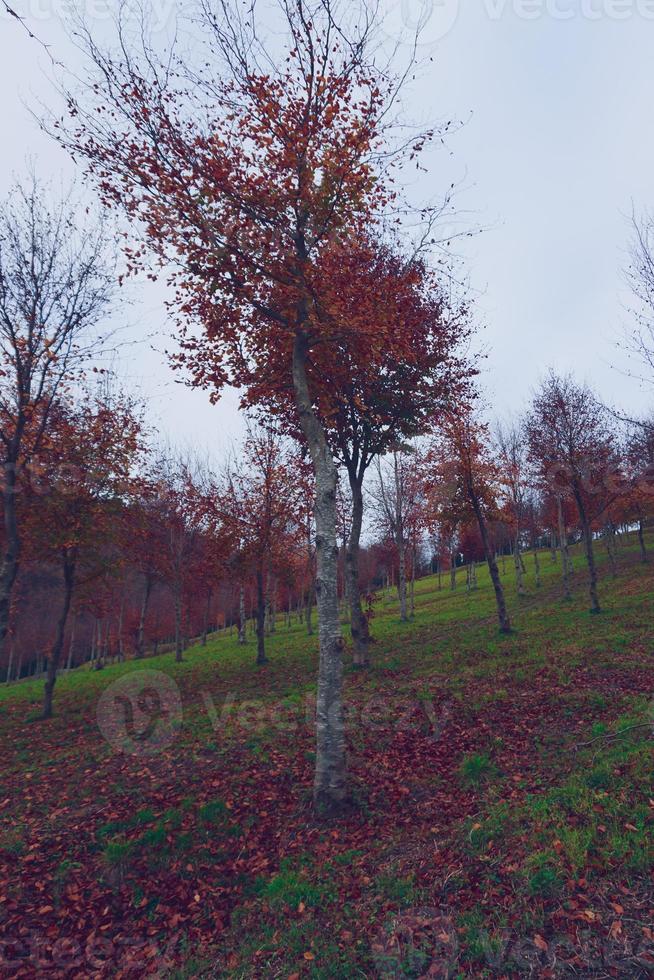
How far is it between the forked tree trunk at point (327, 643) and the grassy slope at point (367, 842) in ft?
1.50

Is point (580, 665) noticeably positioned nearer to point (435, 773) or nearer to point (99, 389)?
point (435, 773)

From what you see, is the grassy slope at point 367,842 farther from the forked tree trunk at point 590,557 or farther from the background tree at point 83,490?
the forked tree trunk at point 590,557

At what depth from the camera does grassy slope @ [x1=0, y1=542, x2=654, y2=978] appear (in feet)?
15.4

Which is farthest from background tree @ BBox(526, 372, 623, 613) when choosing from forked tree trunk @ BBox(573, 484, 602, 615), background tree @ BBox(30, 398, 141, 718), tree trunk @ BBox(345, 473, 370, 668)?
background tree @ BBox(30, 398, 141, 718)

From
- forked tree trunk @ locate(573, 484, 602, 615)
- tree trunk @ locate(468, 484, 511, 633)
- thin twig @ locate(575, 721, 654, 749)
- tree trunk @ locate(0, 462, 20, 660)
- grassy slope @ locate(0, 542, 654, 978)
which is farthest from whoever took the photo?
forked tree trunk @ locate(573, 484, 602, 615)

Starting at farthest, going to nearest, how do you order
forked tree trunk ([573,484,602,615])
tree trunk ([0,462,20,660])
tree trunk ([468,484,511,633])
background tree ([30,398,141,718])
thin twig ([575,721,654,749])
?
1. forked tree trunk ([573,484,602,615])
2. tree trunk ([468,484,511,633])
3. background tree ([30,398,141,718])
4. tree trunk ([0,462,20,660])
5. thin twig ([575,721,654,749])

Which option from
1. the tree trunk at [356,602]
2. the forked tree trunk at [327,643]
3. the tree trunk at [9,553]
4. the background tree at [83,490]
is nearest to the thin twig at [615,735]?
the forked tree trunk at [327,643]

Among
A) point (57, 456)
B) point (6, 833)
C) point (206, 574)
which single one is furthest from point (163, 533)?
point (6, 833)

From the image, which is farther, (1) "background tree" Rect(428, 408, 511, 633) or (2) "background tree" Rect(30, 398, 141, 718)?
(1) "background tree" Rect(428, 408, 511, 633)

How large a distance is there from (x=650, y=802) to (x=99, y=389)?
16526 millimetres

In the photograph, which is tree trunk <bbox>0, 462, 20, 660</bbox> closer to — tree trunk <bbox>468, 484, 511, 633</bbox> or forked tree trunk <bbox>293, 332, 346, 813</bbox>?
forked tree trunk <bbox>293, 332, 346, 813</bbox>

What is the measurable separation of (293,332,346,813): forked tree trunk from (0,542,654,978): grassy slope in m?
0.46

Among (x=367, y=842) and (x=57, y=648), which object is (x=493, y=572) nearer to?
(x=367, y=842)

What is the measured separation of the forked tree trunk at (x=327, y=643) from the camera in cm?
731
